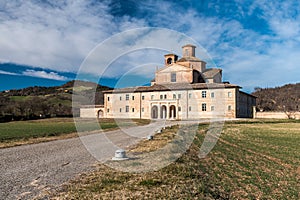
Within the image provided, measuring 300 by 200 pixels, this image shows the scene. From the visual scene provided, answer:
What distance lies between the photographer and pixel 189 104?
52625 mm

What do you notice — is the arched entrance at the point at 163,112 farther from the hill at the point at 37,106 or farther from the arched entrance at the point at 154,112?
the hill at the point at 37,106

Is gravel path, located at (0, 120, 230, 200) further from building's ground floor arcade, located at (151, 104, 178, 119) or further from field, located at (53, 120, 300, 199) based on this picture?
building's ground floor arcade, located at (151, 104, 178, 119)

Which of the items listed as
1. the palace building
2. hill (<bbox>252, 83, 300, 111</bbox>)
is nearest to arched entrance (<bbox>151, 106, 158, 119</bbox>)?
the palace building

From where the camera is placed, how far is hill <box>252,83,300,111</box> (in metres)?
92.6

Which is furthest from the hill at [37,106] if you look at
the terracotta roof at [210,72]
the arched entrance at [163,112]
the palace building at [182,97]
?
the terracotta roof at [210,72]

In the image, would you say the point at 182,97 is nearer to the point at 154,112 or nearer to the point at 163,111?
the point at 163,111

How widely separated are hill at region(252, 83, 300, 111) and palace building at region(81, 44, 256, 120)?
106ft

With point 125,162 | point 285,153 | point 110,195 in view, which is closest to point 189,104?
point 285,153

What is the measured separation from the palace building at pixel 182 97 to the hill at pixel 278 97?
32.2 meters

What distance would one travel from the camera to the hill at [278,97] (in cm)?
9262

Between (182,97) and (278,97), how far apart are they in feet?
234

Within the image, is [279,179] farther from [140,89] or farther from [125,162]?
[140,89]

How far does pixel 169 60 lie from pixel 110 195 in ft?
203

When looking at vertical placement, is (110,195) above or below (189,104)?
below
